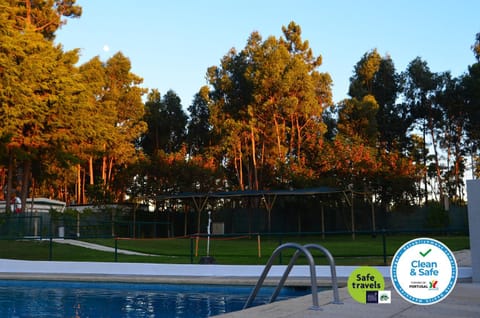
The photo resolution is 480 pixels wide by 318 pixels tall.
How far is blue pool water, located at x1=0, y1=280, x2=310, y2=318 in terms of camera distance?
1103 cm

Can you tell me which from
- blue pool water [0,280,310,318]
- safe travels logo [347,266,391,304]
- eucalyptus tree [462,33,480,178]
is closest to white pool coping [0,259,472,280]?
blue pool water [0,280,310,318]

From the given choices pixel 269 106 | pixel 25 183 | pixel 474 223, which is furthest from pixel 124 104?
pixel 474 223

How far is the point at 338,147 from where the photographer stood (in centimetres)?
4262

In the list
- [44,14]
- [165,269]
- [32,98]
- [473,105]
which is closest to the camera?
[165,269]

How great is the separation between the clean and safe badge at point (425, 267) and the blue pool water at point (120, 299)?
5.12m

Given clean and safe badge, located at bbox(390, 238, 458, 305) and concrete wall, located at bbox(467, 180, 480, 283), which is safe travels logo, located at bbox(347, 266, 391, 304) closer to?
clean and safe badge, located at bbox(390, 238, 458, 305)

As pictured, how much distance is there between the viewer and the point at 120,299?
1273 centimetres

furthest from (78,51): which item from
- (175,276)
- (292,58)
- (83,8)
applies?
(175,276)

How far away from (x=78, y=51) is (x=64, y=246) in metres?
18.3

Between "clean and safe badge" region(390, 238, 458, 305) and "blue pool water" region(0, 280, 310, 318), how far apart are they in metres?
5.12

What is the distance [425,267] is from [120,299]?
8217 mm

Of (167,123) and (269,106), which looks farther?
(167,123)

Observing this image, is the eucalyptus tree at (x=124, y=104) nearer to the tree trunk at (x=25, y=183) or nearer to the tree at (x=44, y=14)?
the tree at (x=44, y=14)

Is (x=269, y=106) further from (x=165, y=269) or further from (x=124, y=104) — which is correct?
(x=165, y=269)
